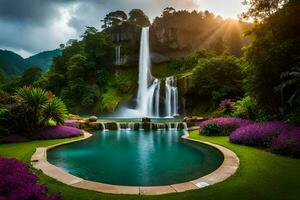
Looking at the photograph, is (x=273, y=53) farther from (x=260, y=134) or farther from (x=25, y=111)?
(x=25, y=111)

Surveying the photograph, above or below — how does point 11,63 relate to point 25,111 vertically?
above

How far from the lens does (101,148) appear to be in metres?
12.4

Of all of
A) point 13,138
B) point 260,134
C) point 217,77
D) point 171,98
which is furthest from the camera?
point 171,98

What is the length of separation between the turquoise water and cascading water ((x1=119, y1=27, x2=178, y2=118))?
68.5 ft

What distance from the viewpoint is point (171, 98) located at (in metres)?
34.6

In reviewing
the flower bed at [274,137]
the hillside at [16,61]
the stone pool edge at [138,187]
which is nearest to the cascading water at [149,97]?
the flower bed at [274,137]

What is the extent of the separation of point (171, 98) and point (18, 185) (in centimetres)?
3086

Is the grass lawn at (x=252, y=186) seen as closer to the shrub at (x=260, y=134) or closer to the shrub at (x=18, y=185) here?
the shrub at (x=18, y=185)

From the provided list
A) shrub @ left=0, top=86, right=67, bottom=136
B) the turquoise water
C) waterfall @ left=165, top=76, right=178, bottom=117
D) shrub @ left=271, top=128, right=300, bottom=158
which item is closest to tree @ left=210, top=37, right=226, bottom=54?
waterfall @ left=165, top=76, right=178, bottom=117

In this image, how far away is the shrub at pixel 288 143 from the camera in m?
8.69

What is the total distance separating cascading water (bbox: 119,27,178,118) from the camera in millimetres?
34531

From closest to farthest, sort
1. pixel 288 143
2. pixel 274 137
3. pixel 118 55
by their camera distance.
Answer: pixel 288 143 < pixel 274 137 < pixel 118 55

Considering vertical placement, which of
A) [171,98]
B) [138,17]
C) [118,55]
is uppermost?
[138,17]

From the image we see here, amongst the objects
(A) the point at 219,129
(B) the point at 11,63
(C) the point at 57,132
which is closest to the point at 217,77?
(A) the point at 219,129
